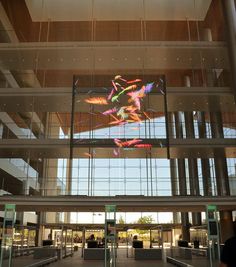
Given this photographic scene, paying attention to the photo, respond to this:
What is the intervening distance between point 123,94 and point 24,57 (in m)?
7.45

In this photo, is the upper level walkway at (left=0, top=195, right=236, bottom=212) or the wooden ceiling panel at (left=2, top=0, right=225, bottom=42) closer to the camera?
the upper level walkway at (left=0, top=195, right=236, bottom=212)

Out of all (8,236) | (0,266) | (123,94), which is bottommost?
(0,266)

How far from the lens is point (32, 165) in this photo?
94.2ft

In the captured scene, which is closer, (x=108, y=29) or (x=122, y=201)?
(x=122, y=201)

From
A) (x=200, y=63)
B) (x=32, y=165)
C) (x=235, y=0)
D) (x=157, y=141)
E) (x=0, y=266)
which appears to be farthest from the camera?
(x=32, y=165)

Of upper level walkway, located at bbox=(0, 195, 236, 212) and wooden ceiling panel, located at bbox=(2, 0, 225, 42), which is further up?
wooden ceiling panel, located at bbox=(2, 0, 225, 42)

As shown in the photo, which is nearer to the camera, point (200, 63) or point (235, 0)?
point (235, 0)

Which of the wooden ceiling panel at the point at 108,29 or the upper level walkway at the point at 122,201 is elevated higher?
the wooden ceiling panel at the point at 108,29

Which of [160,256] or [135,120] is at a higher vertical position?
[135,120]

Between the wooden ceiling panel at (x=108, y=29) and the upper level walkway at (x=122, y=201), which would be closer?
the upper level walkway at (x=122, y=201)

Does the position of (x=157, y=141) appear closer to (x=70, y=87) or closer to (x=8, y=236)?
(x=70, y=87)

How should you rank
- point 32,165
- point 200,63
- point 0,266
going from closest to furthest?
point 0,266, point 200,63, point 32,165

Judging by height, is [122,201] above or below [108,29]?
below

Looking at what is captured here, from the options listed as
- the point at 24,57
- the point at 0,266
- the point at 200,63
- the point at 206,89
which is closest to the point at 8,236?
the point at 0,266
